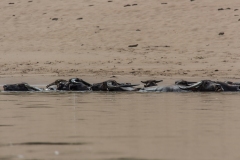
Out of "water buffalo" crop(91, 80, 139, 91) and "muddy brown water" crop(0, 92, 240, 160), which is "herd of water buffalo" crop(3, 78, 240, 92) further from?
"muddy brown water" crop(0, 92, 240, 160)

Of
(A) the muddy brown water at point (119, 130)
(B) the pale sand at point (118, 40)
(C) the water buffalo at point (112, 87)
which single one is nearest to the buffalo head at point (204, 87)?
(C) the water buffalo at point (112, 87)

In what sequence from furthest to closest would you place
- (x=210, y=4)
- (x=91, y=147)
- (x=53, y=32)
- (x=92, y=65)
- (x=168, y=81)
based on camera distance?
(x=210, y=4), (x=53, y=32), (x=92, y=65), (x=168, y=81), (x=91, y=147)

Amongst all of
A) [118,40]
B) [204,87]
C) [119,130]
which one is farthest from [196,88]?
[118,40]

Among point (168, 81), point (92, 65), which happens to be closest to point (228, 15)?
point (92, 65)

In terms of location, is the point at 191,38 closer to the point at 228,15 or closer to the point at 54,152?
the point at 228,15

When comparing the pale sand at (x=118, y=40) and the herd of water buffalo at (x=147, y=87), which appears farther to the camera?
the pale sand at (x=118, y=40)

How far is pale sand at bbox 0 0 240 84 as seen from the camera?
22203mm

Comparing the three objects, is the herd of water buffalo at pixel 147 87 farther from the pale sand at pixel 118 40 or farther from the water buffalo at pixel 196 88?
the pale sand at pixel 118 40

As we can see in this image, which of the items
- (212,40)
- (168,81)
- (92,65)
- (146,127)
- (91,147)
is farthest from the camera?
(212,40)

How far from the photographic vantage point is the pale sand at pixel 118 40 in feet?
72.8

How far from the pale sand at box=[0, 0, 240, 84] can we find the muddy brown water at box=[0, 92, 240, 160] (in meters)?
9.12

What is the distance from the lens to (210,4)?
3716cm

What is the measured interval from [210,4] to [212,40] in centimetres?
924

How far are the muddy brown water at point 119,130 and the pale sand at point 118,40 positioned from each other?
29.9 feet
